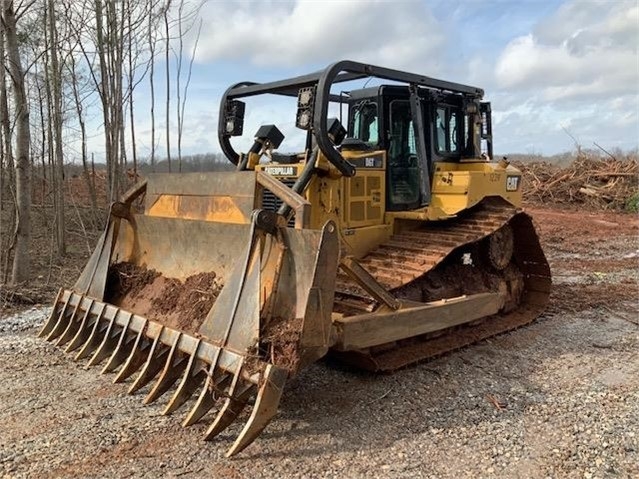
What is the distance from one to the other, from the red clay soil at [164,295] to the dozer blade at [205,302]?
1 cm

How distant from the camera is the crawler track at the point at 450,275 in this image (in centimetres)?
495

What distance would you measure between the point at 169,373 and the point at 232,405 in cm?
64

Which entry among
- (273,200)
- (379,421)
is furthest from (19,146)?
(379,421)

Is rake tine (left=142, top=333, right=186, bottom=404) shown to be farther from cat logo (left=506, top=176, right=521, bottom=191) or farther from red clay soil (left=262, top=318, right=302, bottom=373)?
cat logo (left=506, top=176, right=521, bottom=191)

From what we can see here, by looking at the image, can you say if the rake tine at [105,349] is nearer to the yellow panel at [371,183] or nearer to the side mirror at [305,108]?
the side mirror at [305,108]

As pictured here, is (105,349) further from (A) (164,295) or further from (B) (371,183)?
(B) (371,183)

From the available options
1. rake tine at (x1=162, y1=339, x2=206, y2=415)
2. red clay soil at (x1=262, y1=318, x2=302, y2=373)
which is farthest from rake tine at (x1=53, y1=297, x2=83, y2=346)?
red clay soil at (x1=262, y1=318, x2=302, y2=373)

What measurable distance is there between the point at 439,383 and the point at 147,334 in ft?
7.49

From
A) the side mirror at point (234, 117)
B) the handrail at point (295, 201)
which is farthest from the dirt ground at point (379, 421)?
the side mirror at point (234, 117)

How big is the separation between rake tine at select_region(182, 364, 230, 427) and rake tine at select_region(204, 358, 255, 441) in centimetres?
11

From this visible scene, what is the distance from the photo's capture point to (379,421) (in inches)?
158

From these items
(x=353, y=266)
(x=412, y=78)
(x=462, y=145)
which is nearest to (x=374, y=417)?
(x=353, y=266)

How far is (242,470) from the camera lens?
130 inches

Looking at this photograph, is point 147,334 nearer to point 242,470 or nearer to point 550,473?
point 242,470
